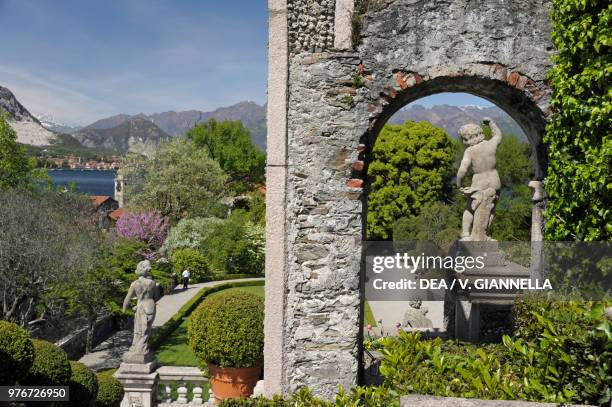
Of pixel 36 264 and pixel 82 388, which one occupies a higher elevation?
pixel 36 264

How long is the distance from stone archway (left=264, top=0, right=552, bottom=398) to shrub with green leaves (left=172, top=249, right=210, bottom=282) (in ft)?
65.9

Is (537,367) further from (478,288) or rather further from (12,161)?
(12,161)

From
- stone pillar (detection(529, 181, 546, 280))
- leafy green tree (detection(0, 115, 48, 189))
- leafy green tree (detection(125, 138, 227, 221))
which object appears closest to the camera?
stone pillar (detection(529, 181, 546, 280))

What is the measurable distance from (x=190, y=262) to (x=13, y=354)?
2002 centimetres

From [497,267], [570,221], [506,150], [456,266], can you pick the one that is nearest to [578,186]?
[570,221]

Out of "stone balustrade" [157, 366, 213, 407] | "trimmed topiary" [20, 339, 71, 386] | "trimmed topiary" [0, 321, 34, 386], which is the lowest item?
"stone balustrade" [157, 366, 213, 407]

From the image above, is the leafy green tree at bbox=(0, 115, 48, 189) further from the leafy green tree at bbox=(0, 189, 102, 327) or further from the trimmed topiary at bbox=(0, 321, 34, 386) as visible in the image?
the trimmed topiary at bbox=(0, 321, 34, 386)

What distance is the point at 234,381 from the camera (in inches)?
352

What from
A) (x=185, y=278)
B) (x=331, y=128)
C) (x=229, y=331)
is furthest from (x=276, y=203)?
(x=185, y=278)

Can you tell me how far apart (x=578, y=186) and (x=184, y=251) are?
22.7 m

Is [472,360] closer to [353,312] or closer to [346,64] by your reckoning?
[353,312]

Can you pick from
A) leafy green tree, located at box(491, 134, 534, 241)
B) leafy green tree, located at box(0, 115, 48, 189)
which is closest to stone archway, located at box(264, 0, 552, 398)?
leafy green tree, located at box(491, 134, 534, 241)

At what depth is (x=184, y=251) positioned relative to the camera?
84.2 feet

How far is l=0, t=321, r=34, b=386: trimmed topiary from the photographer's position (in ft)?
19.3
